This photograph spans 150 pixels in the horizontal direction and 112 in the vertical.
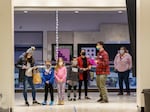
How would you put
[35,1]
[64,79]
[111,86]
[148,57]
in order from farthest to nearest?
[111,86] → [35,1] → [64,79] → [148,57]

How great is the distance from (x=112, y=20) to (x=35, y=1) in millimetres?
4583

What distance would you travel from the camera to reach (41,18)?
17.1 meters

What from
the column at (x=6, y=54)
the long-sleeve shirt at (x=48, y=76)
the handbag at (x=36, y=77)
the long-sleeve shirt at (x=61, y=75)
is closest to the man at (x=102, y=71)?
the long-sleeve shirt at (x=61, y=75)

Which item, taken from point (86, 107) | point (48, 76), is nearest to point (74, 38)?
point (48, 76)

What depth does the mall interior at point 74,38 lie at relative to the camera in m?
10.4

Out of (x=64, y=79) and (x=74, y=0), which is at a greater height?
(x=74, y=0)

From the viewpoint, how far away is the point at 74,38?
17.1 meters

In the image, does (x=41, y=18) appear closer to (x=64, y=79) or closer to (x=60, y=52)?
(x=60, y=52)

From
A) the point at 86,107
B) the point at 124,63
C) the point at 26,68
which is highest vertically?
the point at 124,63

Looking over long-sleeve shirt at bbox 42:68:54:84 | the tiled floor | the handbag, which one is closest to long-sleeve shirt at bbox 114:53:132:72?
the tiled floor

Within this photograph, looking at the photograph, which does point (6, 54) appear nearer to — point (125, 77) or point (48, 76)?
point (48, 76)

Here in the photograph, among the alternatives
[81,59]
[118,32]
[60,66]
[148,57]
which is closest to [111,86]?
[118,32]

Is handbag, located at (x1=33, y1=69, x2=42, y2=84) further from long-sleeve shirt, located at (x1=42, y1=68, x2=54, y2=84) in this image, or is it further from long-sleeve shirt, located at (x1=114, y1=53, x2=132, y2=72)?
long-sleeve shirt, located at (x1=114, y1=53, x2=132, y2=72)

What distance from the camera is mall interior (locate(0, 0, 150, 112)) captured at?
10352 millimetres
